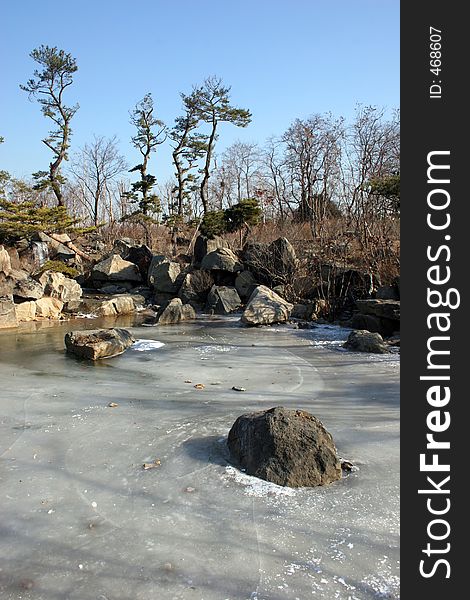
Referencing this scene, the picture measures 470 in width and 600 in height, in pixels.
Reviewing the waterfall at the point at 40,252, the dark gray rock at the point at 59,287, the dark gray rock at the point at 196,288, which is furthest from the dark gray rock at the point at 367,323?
the waterfall at the point at 40,252

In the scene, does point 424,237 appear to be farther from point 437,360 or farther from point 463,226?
point 437,360

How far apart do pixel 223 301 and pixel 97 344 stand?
7.02 m

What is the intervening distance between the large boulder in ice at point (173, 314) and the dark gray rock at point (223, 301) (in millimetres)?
1493

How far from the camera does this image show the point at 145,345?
9.03 m

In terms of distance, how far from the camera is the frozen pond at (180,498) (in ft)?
7.96

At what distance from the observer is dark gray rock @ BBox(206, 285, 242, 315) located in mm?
14570

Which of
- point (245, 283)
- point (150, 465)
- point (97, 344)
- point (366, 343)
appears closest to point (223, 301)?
point (245, 283)

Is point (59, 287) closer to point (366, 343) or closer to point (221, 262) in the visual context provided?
point (221, 262)

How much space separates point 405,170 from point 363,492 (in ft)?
6.93

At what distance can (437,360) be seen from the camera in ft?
7.59

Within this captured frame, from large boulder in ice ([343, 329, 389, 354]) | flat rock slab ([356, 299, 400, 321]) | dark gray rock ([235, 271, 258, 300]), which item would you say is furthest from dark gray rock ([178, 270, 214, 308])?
large boulder in ice ([343, 329, 389, 354])

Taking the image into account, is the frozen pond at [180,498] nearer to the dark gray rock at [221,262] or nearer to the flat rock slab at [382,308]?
the flat rock slab at [382,308]

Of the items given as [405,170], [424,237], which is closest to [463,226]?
[424,237]

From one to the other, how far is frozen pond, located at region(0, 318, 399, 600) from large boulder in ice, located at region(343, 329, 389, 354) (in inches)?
69.1
